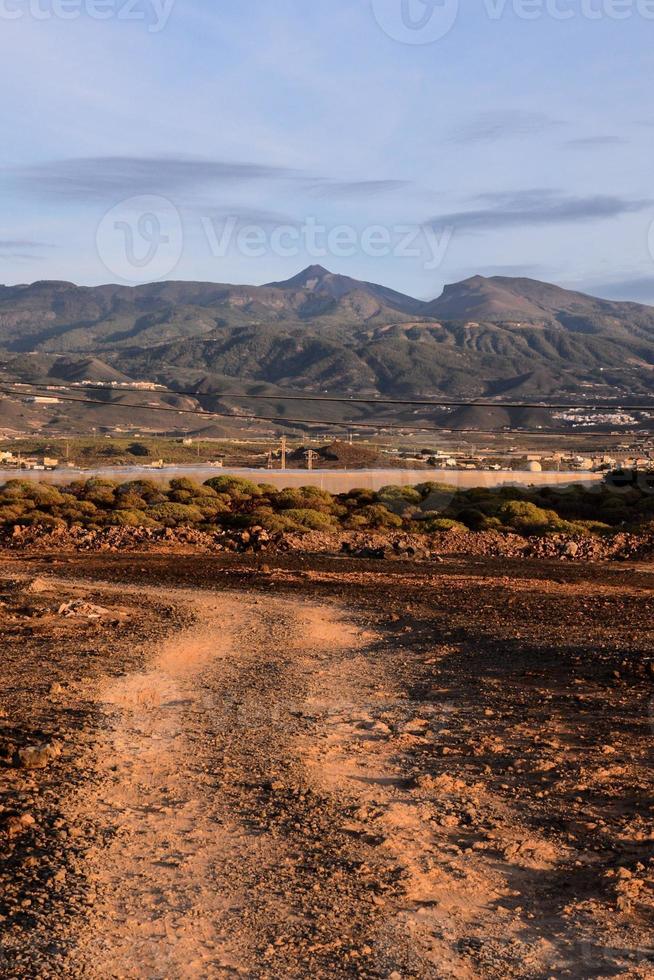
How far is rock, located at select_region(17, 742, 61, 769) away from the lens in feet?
27.6

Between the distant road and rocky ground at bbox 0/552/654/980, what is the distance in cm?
3230

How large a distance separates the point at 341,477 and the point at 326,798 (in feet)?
140

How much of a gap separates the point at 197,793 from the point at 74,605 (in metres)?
8.89

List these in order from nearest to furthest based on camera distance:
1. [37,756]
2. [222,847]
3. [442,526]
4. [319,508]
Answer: [222,847] < [37,756] < [442,526] < [319,508]

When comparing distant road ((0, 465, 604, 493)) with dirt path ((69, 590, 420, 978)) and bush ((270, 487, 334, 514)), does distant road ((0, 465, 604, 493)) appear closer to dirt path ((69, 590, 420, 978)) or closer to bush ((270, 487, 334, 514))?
bush ((270, 487, 334, 514))

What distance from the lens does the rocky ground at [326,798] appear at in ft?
18.2

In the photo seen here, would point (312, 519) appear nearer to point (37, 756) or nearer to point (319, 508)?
point (319, 508)

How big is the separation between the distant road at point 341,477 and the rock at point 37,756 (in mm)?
36989

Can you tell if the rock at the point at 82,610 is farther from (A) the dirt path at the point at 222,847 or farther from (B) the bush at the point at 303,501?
(B) the bush at the point at 303,501

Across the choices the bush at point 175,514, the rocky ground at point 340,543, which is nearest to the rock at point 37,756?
the rocky ground at point 340,543

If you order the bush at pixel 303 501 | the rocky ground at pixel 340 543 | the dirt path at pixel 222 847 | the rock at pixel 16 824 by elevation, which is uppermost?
the bush at pixel 303 501

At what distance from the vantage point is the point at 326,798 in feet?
25.4

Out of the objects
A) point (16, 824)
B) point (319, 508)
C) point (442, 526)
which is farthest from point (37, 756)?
point (319, 508)

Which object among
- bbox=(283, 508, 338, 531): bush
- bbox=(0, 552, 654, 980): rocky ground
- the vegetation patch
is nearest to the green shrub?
the vegetation patch
